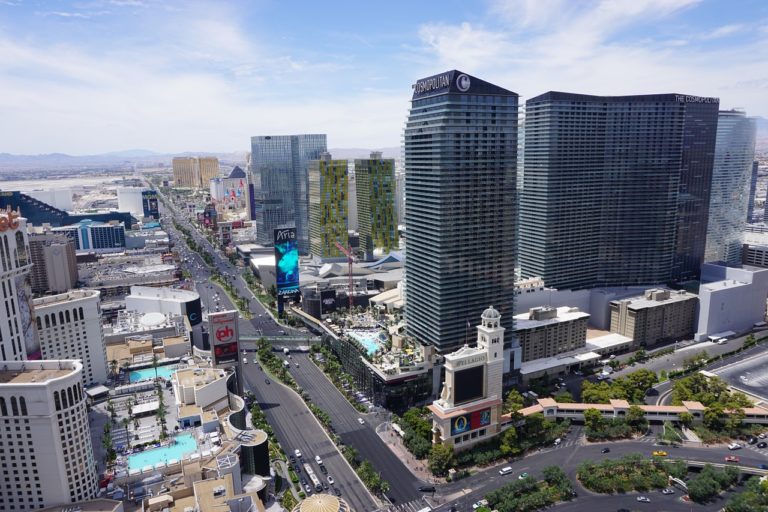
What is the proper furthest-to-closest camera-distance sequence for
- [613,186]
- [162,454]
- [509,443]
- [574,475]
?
1. [613,186]
2. [509,443]
3. [574,475]
4. [162,454]

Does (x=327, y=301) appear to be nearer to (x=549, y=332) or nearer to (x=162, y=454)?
(x=549, y=332)

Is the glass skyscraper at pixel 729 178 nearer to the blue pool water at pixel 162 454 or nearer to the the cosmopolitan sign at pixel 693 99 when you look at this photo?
the the cosmopolitan sign at pixel 693 99

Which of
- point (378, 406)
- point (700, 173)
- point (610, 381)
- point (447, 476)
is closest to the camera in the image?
point (447, 476)

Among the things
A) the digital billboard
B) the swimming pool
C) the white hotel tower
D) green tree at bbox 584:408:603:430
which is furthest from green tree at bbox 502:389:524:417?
the white hotel tower

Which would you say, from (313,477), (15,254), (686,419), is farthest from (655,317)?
(15,254)

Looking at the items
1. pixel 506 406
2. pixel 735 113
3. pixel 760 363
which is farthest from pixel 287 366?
pixel 735 113

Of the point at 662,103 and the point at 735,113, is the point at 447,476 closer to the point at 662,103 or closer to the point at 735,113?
the point at 662,103
